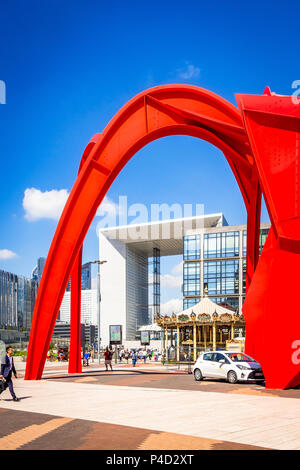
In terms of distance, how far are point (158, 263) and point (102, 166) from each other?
93840 millimetres

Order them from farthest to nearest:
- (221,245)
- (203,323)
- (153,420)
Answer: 1. (221,245)
2. (203,323)
3. (153,420)

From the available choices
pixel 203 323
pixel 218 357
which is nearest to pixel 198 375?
pixel 218 357

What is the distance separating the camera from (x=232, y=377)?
20.8 m

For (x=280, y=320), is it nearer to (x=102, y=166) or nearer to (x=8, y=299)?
(x=102, y=166)

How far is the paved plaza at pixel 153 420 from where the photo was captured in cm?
796

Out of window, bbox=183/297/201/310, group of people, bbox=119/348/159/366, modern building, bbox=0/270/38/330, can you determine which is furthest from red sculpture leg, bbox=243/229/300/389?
modern building, bbox=0/270/38/330

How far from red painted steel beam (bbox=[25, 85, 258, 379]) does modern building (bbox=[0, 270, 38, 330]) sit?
126222mm

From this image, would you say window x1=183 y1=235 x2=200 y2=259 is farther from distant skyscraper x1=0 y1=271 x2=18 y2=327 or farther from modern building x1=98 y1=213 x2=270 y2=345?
distant skyscraper x1=0 y1=271 x2=18 y2=327

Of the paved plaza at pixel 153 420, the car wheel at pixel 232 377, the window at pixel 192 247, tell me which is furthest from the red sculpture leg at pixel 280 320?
the window at pixel 192 247

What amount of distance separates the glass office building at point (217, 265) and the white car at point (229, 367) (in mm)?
64408

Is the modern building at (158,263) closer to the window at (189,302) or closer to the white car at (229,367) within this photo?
the window at (189,302)

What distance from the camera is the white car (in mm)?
20312

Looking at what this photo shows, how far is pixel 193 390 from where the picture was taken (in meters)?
17.6
